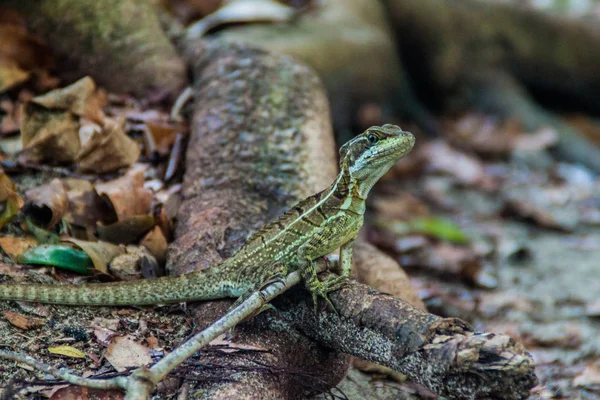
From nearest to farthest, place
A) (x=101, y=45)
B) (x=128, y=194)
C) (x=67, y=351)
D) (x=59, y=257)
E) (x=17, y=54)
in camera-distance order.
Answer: (x=67, y=351)
(x=59, y=257)
(x=128, y=194)
(x=17, y=54)
(x=101, y=45)

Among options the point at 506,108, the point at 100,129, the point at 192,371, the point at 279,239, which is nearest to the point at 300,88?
the point at 100,129

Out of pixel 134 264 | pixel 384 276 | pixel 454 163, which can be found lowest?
pixel 454 163

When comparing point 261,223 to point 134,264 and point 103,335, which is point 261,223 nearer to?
point 134,264

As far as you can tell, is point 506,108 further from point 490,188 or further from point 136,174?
point 136,174

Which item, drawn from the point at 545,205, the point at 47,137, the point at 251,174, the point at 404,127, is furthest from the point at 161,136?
the point at 545,205

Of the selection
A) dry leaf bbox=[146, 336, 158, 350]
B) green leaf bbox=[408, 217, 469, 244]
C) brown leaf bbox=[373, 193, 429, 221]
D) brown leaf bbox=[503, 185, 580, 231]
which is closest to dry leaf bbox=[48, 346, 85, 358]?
dry leaf bbox=[146, 336, 158, 350]

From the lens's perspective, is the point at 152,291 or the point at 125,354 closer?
the point at 125,354
